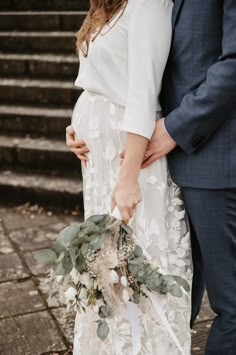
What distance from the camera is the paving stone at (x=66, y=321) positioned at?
2773mm

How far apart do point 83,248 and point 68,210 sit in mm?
2935

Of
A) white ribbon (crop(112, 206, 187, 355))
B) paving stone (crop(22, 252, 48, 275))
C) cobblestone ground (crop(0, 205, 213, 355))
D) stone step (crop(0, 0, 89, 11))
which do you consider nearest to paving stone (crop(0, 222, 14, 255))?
cobblestone ground (crop(0, 205, 213, 355))

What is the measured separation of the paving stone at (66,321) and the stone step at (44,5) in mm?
4002

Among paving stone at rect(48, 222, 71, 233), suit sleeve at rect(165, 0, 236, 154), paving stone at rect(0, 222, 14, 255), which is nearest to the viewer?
suit sleeve at rect(165, 0, 236, 154)

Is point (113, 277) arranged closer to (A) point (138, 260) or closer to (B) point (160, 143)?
(A) point (138, 260)

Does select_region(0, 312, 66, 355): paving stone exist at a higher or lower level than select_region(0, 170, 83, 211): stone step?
higher

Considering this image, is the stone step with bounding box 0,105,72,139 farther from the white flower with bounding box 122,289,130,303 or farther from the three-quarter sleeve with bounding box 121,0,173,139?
the white flower with bounding box 122,289,130,303

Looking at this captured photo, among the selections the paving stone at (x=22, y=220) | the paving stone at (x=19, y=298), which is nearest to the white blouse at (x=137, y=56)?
the paving stone at (x=19, y=298)

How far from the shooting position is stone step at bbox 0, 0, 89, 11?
6062mm

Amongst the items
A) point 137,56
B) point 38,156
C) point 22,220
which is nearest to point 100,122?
point 137,56

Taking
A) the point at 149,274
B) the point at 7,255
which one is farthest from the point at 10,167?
the point at 149,274

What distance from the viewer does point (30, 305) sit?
3.06m

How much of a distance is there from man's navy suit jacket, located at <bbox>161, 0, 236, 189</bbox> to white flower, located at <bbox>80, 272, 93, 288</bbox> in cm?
41

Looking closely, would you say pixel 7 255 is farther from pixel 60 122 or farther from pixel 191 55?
pixel 191 55
